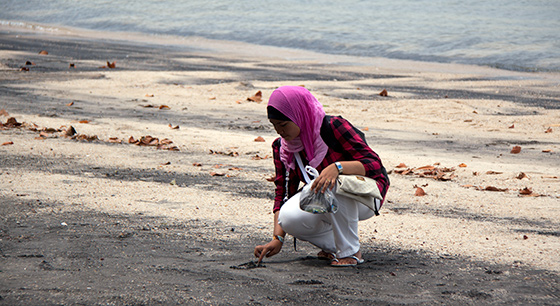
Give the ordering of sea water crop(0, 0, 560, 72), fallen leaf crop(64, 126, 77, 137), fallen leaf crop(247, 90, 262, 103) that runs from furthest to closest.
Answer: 1. sea water crop(0, 0, 560, 72)
2. fallen leaf crop(247, 90, 262, 103)
3. fallen leaf crop(64, 126, 77, 137)

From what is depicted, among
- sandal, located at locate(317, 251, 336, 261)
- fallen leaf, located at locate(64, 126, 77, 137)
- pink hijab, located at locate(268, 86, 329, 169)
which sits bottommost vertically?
fallen leaf, located at locate(64, 126, 77, 137)

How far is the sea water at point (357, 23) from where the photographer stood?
23.7 m

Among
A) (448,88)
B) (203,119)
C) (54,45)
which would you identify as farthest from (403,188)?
(54,45)

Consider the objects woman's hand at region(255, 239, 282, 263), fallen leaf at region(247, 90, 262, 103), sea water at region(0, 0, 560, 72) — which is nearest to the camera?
woman's hand at region(255, 239, 282, 263)

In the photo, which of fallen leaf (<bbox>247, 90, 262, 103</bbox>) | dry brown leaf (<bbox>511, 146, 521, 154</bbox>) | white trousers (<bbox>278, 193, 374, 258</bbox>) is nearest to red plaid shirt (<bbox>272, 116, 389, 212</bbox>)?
white trousers (<bbox>278, 193, 374, 258</bbox>)

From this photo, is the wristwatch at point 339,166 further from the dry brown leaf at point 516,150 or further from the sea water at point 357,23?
the sea water at point 357,23

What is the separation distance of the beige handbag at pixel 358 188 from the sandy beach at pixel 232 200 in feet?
1.42

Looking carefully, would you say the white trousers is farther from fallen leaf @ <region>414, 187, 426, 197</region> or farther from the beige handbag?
fallen leaf @ <region>414, 187, 426, 197</region>

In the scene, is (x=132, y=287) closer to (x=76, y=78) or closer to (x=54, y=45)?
(x=76, y=78)

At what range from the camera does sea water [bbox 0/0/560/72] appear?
77.8 feet

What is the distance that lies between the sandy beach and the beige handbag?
1.42 ft

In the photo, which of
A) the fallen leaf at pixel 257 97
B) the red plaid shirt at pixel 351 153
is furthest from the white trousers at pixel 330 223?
the fallen leaf at pixel 257 97

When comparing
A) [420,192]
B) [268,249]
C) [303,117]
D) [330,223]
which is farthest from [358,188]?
[420,192]

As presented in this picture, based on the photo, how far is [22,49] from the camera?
56.6ft
